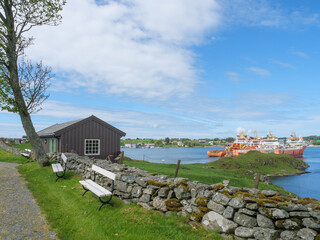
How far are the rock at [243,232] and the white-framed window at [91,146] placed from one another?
18.8 metres

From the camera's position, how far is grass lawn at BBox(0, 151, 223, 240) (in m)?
5.63

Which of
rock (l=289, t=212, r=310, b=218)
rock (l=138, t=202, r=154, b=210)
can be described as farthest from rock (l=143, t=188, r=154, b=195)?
rock (l=289, t=212, r=310, b=218)

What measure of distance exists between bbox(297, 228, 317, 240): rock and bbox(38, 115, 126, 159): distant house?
18.9 m

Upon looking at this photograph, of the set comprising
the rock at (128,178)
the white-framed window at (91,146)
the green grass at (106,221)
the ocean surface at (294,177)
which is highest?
the white-framed window at (91,146)

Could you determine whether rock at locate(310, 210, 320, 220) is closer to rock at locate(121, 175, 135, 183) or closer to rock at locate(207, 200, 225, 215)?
rock at locate(207, 200, 225, 215)

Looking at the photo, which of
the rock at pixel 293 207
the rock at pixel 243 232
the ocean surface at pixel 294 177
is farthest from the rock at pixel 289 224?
the ocean surface at pixel 294 177

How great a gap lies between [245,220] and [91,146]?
752 inches

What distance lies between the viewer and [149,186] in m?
7.65

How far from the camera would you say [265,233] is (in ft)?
16.7

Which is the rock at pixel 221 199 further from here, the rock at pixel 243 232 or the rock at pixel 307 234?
the rock at pixel 307 234

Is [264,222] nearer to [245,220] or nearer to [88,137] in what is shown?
[245,220]

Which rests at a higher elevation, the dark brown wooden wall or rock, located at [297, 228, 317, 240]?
the dark brown wooden wall

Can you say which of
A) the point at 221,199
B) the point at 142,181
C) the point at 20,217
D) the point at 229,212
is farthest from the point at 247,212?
the point at 20,217

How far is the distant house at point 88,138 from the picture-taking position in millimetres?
21172
